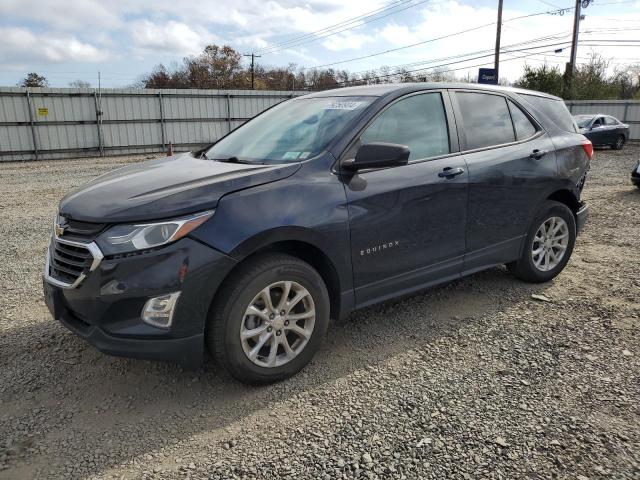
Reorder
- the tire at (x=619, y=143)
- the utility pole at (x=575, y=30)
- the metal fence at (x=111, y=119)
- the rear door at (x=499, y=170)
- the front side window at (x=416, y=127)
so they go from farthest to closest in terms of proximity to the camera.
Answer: the utility pole at (x=575, y=30)
the tire at (x=619, y=143)
the metal fence at (x=111, y=119)
the rear door at (x=499, y=170)
the front side window at (x=416, y=127)

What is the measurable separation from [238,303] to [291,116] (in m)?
1.74

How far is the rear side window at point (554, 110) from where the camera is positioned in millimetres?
Result: 4633

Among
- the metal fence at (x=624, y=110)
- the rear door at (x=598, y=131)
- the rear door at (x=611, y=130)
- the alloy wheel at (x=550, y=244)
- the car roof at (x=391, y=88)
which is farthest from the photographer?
the metal fence at (x=624, y=110)

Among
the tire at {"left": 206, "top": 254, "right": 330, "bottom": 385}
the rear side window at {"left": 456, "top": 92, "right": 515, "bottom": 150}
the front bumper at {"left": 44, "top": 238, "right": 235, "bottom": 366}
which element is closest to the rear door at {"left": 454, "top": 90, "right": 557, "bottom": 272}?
the rear side window at {"left": 456, "top": 92, "right": 515, "bottom": 150}

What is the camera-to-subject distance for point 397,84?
3.81 meters

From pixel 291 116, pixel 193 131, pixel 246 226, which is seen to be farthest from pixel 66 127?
pixel 246 226

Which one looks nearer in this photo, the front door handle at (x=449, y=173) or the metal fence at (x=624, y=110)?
the front door handle at (x=449, y=173)

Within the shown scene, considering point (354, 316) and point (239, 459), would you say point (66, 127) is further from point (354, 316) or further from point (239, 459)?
point (239, 459)

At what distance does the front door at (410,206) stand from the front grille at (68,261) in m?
1.56

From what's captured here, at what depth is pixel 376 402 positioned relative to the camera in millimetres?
2887

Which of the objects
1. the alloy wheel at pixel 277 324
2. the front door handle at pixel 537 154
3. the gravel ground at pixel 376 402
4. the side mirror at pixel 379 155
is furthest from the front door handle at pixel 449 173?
the alloy wheel at pixel 277 324

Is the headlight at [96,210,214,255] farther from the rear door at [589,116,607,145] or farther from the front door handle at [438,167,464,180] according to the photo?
the rear door at [589,116,607,145]

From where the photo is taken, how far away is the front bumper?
257 centimetres

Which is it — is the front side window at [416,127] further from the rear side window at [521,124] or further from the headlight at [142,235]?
the headlight at [142,235]
